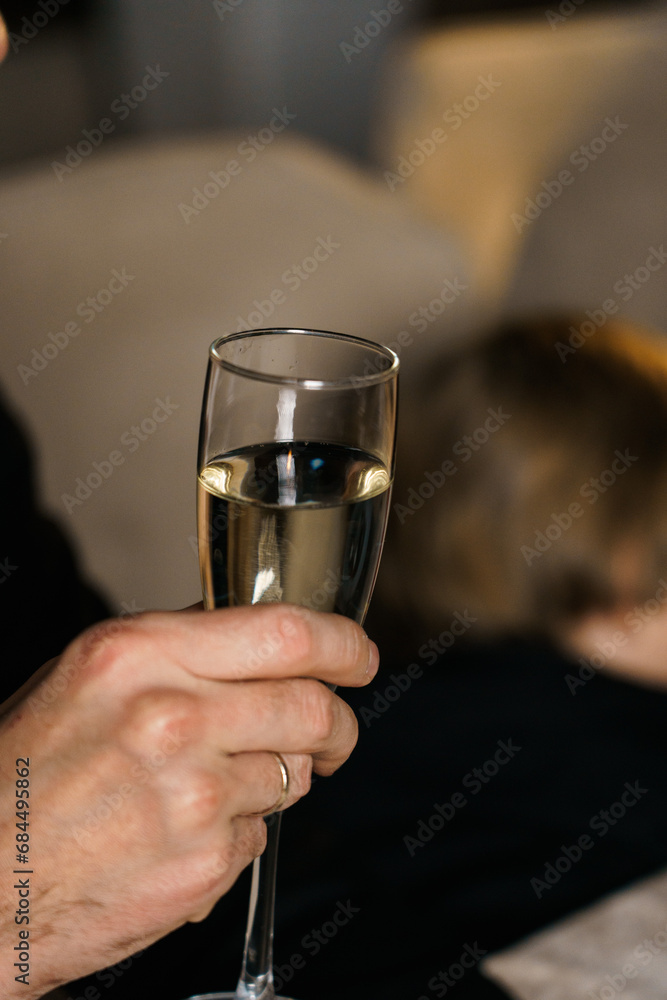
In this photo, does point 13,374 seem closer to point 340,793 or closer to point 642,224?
point 340,793

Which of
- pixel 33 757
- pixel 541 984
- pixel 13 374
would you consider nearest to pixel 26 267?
pixel 13 374

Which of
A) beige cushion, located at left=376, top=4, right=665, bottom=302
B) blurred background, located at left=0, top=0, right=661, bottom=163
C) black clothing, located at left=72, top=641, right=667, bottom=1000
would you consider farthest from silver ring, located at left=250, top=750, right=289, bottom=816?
blurred background, located at left=0, top=0, right=661, bottom=163

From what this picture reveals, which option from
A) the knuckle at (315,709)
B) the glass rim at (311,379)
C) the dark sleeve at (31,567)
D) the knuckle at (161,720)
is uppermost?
the glass rim at (311,379)

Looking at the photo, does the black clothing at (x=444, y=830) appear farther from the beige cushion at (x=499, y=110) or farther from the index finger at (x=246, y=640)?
the beige cushion at (x=499, y=110)

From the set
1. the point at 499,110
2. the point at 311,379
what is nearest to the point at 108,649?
the point at 311,379

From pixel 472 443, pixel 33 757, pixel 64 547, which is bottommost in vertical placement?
pixel 64 547

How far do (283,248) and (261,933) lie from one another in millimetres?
1382

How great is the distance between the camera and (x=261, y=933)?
0.51 metres

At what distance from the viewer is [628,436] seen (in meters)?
1.36

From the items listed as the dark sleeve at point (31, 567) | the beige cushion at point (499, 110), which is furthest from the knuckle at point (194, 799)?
the beige cushion at point (499, 110)

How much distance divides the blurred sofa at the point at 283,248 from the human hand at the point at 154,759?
1.06 metres

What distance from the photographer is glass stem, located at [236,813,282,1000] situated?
0.51m

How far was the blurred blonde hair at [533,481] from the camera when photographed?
137cm

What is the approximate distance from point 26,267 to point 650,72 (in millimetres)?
1438
